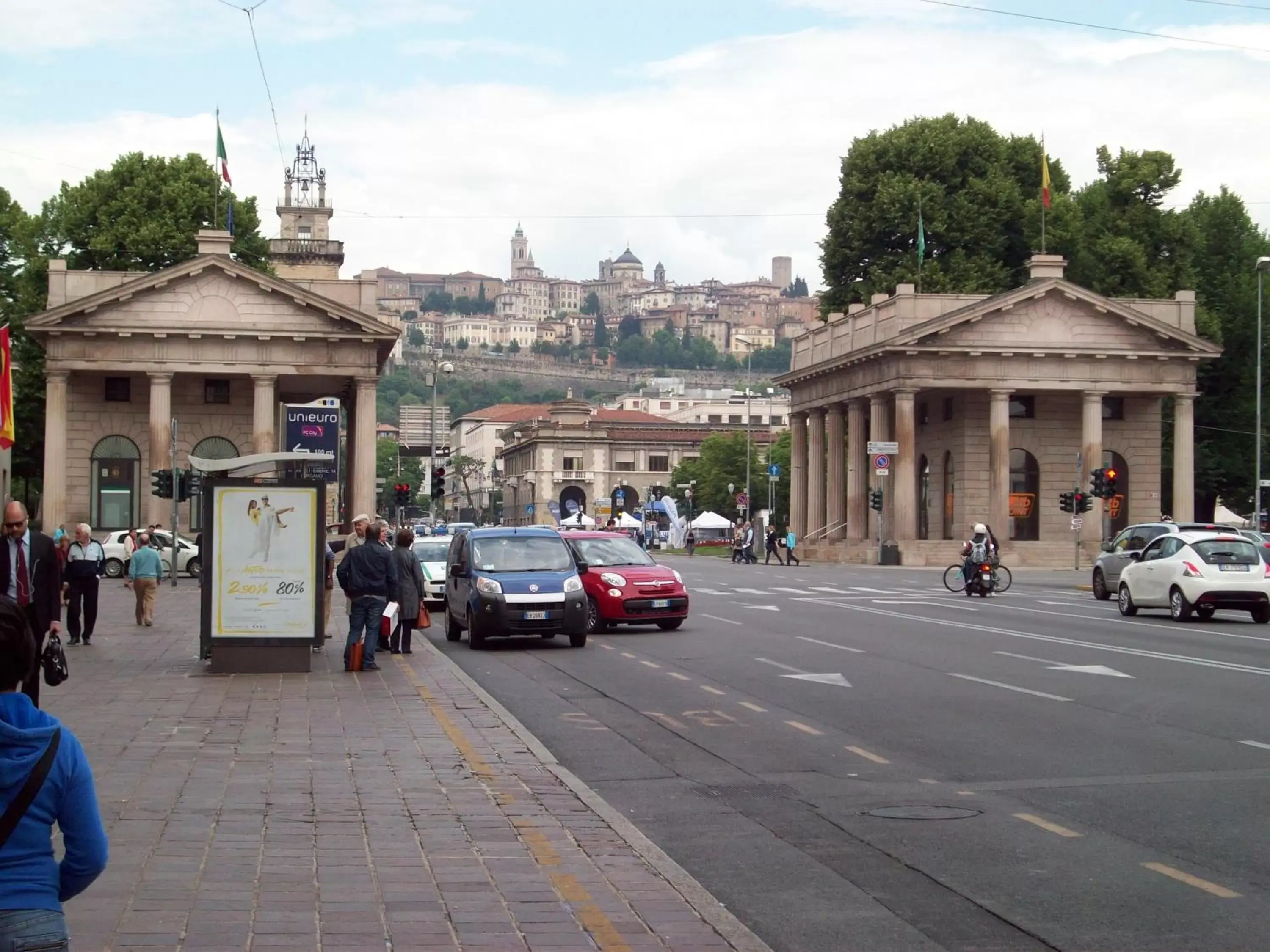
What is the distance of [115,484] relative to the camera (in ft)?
216

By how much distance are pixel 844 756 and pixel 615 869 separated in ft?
16.3

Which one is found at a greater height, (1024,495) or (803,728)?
(1024,495)

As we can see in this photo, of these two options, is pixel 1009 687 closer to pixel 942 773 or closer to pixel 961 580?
pixel 942 773

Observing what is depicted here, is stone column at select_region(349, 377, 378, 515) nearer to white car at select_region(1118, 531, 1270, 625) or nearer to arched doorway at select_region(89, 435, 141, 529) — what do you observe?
arched doorway at select_region(89, 435, 141, 529)

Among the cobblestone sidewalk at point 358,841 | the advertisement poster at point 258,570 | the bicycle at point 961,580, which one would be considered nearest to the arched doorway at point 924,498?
the bicycle at point 961,580

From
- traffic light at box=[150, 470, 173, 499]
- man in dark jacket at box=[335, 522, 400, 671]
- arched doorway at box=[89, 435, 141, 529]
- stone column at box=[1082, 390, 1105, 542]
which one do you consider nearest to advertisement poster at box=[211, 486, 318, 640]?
man in dark jacket at box=[335, 522, 400, 671]

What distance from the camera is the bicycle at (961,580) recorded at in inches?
1700

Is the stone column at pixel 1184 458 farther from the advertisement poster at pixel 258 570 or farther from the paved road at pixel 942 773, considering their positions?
the advertisement poster at pixel 258 570

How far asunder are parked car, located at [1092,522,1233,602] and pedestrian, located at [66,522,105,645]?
835 inches

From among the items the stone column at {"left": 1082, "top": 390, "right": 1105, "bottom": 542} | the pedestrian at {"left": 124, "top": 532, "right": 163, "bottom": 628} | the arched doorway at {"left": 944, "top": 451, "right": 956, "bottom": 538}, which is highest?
the stone column at {"left": 1082, "top": 390, "right": 1105, "bottom": 542}

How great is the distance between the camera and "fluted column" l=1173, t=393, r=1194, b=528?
70750mm

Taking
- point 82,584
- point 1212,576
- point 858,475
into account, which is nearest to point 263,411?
point 858,475

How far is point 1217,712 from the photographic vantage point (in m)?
15.5

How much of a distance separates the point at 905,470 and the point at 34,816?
69.6 metres
